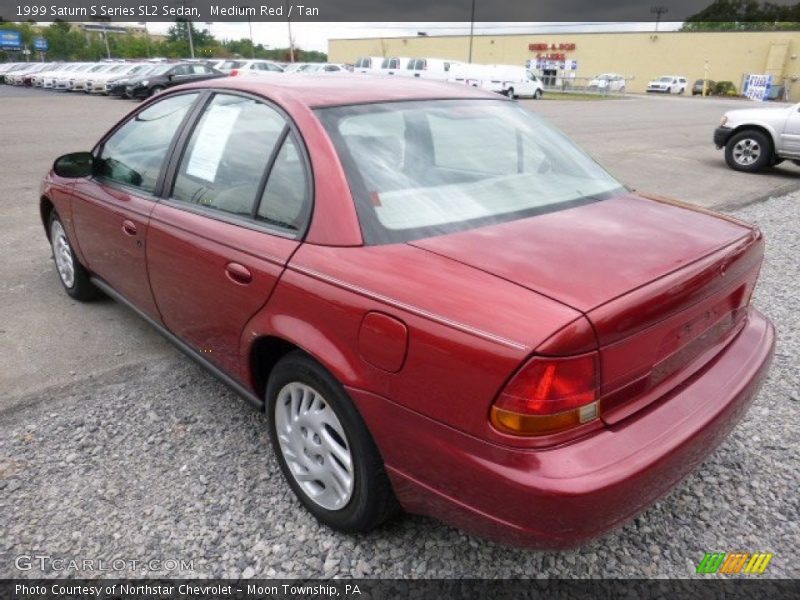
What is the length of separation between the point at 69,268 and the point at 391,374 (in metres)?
3.50

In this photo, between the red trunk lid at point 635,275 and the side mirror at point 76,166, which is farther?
the side mirror at point 76,166

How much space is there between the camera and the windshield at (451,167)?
6.91 feet

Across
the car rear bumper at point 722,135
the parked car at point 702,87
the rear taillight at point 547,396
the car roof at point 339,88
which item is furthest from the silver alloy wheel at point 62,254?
the parked car at point 702,87

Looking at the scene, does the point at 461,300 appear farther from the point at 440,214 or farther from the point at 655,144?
the point at 655,144

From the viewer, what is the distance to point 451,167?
245 centimetres

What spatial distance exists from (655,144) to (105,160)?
544 inches

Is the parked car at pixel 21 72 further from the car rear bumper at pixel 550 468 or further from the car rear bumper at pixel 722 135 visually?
the car rear bumper at pixel 550 468

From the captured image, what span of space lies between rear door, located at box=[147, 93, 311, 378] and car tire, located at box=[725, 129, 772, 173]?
34.8 feet

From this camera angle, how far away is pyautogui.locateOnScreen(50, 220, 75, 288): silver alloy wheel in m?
4.25

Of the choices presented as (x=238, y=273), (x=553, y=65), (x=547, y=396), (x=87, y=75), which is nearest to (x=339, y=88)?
(x=238, y=273)

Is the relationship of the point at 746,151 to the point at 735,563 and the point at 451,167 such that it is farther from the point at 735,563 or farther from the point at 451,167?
the point at 735,563

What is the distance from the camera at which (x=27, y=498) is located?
2453 mm

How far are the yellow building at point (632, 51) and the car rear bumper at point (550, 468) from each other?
64330mm

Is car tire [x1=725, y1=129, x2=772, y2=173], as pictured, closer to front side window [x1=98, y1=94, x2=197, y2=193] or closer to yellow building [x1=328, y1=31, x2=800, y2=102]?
front side window [x1=98, y1=94, x2=197, y2=193]
